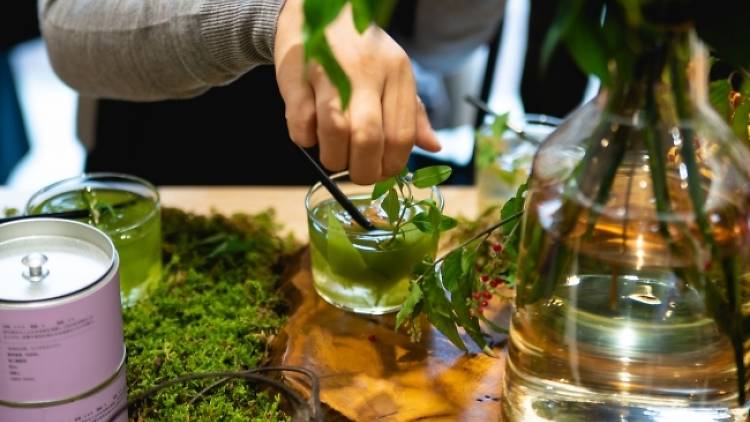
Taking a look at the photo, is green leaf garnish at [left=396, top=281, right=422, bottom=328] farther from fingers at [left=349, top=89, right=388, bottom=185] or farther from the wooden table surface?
the wooden table surface

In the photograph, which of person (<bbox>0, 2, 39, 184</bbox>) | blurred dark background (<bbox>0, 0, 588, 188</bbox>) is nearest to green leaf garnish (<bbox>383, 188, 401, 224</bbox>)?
blurred dark background (<bbox>0, 0, 588, 188</bbox>)

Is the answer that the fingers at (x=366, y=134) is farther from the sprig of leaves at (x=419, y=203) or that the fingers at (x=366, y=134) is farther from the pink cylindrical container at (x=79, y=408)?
the pink cylindrical container at (x=79, y=408)

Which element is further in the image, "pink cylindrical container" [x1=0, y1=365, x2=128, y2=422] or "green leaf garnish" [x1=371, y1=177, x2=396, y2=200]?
"green leaf garnish" [x1=371, y1=177, x2=396, y2=200]

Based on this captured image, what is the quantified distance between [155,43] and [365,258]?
14.0 inches

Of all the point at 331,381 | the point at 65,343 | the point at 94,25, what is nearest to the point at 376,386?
the point at 331,381

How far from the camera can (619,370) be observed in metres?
0.60

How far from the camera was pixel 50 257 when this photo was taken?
0.64 meters

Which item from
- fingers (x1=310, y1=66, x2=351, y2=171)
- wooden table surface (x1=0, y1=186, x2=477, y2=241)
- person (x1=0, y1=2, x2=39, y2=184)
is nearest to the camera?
fingers (x1=310, y1=66, x2=351, y2=171)

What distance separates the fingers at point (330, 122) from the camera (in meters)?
0.68

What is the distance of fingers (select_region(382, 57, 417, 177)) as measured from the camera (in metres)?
0.71

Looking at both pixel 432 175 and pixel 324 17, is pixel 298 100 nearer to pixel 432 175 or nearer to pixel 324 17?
pixel 432 175

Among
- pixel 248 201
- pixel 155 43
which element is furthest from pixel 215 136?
pixel 155 43

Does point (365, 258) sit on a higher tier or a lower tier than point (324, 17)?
lower

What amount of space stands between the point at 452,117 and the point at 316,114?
130cm
